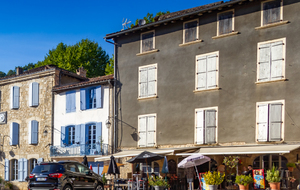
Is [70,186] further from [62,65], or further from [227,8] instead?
[62,65]

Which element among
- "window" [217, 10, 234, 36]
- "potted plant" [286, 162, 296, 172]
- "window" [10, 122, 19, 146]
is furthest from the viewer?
"window" [10, 122, 19, 146]

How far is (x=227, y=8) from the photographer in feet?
61.0

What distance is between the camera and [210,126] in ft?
60.8

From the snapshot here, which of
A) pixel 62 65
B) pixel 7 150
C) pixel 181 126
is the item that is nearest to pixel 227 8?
pixel 181 126

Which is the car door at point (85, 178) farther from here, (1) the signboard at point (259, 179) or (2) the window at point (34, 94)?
(2) the window at point (34, 94)

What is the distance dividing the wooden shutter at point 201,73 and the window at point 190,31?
48.4 inches

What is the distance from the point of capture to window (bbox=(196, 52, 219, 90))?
18.7m

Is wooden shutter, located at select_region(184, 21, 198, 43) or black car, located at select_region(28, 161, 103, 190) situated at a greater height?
wooden shutter, located at select_region(184, 21, 198, 43)

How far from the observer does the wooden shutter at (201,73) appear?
19.1m

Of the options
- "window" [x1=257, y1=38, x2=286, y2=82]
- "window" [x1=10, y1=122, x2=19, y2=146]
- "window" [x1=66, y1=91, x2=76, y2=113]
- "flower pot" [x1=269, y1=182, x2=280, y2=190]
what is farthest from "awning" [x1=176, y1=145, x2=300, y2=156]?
"window" [x1=10, y1=122, x2=19, y2=146]

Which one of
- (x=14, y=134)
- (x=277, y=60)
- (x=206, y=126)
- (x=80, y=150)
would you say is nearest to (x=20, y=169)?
(x=14, y=134)

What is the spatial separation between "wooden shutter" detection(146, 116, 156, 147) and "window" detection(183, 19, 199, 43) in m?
4.42

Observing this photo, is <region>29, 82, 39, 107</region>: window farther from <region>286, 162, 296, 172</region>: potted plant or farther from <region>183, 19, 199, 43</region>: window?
<region>286, 162, 296, 172</region>: potted plant

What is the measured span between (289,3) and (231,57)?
338cm
